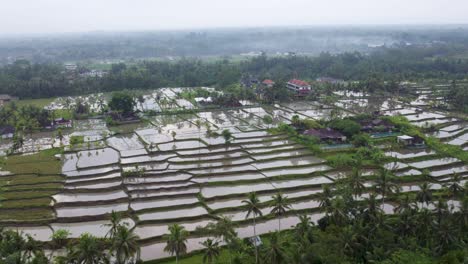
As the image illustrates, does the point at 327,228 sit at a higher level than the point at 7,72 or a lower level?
lower

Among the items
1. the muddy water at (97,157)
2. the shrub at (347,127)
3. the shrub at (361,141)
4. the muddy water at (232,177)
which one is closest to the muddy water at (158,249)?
the muddy water at (232,177)

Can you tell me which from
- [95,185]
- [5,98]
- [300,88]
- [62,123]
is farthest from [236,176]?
[5,98]

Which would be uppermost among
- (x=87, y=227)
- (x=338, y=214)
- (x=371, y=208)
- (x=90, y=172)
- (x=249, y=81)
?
(x=249, y=81)

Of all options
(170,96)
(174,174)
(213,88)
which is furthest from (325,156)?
(213,88)

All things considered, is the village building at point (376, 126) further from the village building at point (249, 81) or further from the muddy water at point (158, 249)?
the village building at point (249, 81)

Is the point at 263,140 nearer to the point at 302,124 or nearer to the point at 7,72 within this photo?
the point at 302,124

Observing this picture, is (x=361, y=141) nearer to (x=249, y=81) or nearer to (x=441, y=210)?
(x=441, y=210)
